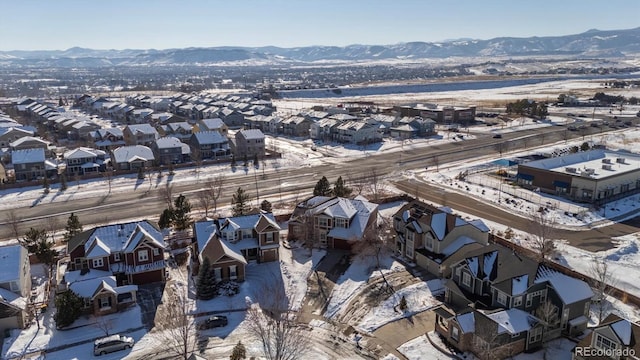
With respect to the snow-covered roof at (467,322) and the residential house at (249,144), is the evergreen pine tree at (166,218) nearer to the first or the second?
the snow-covered roof at (467,322)

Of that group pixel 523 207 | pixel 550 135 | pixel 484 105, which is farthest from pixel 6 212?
pixel 484 105

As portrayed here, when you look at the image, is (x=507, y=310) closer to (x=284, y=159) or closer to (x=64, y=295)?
(x=64, y=295)

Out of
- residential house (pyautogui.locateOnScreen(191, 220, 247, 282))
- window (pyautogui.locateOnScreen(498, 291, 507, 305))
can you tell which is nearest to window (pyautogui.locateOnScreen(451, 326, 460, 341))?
window (pyautogui.locateOnScreen(498, 291, 507, 305))

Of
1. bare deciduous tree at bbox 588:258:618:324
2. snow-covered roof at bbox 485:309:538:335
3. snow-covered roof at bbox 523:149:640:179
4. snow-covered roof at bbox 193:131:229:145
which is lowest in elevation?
bare deciduous tree at bbox 588:258:618:324

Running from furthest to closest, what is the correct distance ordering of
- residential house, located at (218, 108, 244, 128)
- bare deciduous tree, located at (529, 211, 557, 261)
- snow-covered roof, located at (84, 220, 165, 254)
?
residential house, located at (218, 108, 244, 128) → bare deciduous tree, located at (529, 211, 557, 261) → snow-covered roof, located at (84, 220, 165, 254)

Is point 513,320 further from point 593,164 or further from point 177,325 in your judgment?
point 593,164

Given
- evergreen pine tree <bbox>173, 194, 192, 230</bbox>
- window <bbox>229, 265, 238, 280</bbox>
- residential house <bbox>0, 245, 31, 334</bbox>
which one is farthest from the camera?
evergreen pine tree <bbox>173, 194, 192, 230</bbox>

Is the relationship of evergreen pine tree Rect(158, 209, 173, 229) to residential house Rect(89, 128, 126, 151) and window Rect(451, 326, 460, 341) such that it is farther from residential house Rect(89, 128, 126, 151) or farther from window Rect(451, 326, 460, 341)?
residential house Rect(89, 128, 126, 151)

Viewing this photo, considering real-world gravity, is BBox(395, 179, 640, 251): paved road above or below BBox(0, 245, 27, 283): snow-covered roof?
below
